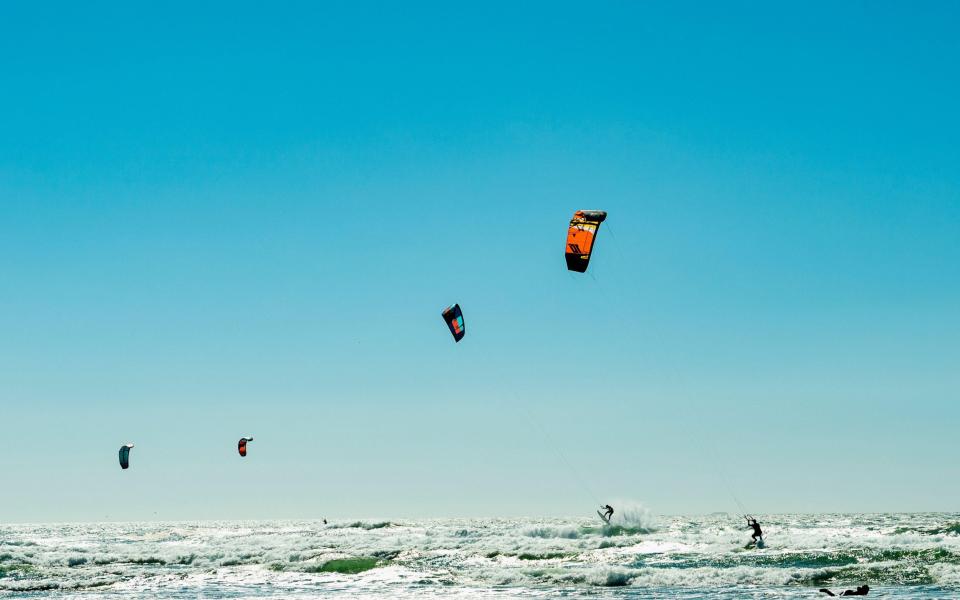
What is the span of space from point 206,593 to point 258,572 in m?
4.39

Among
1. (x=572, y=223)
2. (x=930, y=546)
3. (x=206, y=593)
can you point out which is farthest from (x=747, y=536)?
(x=206, y=593)

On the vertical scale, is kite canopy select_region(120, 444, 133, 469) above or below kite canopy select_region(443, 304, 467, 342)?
below

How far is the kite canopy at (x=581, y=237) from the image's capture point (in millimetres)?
18172

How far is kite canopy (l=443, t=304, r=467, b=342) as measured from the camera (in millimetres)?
22250

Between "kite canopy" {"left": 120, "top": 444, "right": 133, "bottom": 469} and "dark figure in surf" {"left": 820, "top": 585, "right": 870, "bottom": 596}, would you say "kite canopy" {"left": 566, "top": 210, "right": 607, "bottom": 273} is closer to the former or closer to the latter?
"dark figure in surf" {"left": 820, "top": 585, "right": 870, "bottom": 596}


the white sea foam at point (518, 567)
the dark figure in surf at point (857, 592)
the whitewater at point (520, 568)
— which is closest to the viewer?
the dark figure in surf at point (857, 592)

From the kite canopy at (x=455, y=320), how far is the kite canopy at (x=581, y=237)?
4806 mm

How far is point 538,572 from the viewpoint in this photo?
2120 cm

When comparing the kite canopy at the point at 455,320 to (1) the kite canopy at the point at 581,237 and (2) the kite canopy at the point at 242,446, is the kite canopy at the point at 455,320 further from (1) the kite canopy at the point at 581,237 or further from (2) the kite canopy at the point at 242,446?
(2) the kite canopy at the point at 242,446

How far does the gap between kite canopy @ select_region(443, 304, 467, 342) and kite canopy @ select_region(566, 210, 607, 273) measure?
4.81m

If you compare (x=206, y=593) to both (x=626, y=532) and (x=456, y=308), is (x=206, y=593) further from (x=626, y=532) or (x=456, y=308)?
(x=626, y=532)

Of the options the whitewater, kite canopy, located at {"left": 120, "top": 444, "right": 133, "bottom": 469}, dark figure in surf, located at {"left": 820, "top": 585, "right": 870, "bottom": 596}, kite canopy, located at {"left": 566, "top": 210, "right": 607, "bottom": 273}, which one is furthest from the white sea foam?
kite canopy, located at {"left": 566, "top": 210, "right": 607, "bottom": 273}

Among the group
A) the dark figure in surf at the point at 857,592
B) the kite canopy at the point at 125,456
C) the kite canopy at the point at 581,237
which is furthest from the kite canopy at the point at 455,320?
the kite canopy at the point at 125,456

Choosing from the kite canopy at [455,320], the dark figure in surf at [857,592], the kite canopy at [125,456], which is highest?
the kite canopy at [455,320]
